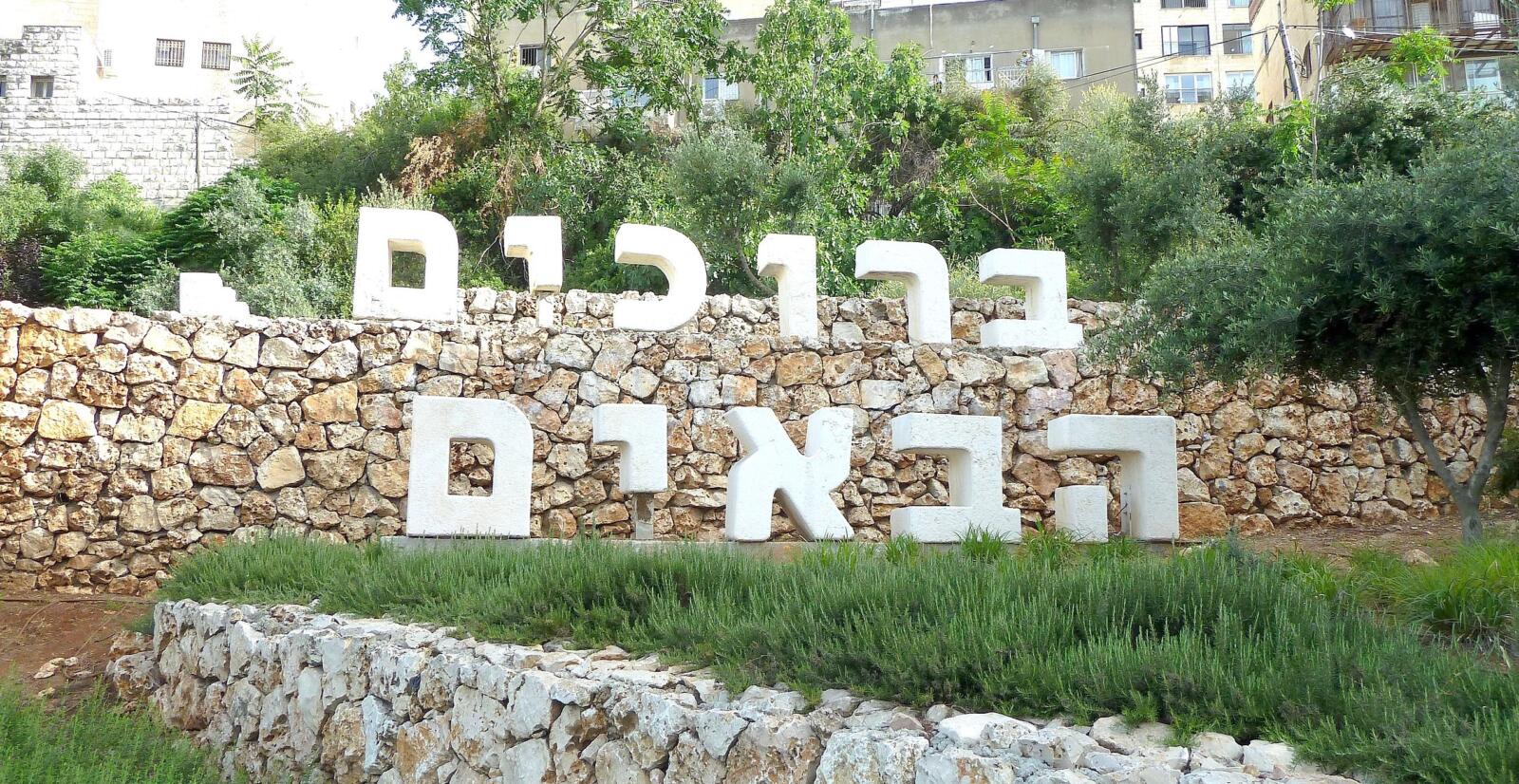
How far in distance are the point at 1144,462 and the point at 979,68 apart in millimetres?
22875

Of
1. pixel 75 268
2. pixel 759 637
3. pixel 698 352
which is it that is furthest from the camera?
pixel 75 268

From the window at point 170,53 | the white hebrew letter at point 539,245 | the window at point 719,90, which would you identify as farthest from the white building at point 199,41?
the white hebrew letter at point 539,245

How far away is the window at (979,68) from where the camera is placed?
3045 cm

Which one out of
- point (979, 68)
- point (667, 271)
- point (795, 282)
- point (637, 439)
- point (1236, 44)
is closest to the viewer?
point (637, 439)

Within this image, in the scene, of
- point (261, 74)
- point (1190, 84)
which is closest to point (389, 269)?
point (261, 74)

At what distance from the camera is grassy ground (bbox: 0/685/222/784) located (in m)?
5.93

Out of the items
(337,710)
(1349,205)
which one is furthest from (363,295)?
(1349,205)

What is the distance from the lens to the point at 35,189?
79.6ft

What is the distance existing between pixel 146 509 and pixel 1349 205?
30.5ft

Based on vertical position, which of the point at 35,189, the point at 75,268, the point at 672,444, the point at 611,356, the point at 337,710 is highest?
the point at 35,189

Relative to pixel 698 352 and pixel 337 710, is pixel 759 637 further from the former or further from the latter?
pixel 698 352

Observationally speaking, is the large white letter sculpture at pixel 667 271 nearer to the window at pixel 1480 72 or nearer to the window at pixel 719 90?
the window at pixel 719 90

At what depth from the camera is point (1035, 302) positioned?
1170 cm

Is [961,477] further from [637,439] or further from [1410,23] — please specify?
[1410,23]
